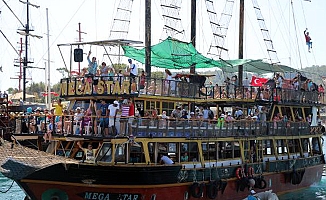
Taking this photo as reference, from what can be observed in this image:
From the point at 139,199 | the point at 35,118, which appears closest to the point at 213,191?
the point at 139,199

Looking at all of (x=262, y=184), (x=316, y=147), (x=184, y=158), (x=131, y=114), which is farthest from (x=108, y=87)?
(x=316, y=147)

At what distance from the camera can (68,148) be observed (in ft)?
87.6

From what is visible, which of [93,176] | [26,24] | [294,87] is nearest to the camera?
[93,176]

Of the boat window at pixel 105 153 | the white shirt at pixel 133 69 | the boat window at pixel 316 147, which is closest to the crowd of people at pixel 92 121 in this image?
the boat window at pixel 105 153

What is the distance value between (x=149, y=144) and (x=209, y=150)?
13.4 feet

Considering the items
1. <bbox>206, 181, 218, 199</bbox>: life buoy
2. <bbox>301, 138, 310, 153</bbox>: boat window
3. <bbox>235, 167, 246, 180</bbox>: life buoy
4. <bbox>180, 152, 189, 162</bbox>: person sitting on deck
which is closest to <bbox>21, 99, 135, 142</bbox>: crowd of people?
<bbox>180, 152, 189, 162</bbox>: person sitting on deck

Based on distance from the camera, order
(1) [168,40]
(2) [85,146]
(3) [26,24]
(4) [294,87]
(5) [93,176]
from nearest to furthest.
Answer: (5) [93,176]
(2) [85,146]
(1) [168,40]
(4) [294,87]
(3) [26,24]

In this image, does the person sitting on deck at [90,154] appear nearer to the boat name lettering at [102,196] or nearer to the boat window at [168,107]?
the boat name lettering at [102,196]

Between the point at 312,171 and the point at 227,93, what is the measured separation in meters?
8.61

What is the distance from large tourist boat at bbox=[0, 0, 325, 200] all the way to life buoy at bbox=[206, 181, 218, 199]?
5 cm

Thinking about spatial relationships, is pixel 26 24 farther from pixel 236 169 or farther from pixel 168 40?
pixel 236 169

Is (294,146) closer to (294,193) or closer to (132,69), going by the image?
(294,193)

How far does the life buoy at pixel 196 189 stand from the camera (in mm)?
26125

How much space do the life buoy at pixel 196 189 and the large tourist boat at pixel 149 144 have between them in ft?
0.14
